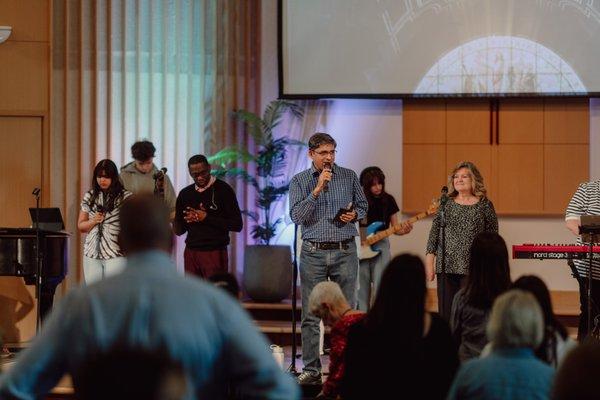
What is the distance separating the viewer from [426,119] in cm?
973

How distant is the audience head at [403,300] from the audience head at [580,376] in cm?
127

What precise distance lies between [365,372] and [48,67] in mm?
7040

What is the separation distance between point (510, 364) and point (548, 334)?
758mm

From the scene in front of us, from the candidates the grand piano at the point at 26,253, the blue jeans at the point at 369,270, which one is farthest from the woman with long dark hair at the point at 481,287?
the grand piano at the point at 26,253

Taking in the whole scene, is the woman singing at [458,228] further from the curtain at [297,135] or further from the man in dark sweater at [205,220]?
the curtain at [297,135]

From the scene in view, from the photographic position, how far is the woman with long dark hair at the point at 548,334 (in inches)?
149

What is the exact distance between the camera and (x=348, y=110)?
9.82 m

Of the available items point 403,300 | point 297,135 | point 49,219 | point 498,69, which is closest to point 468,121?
point 498,69

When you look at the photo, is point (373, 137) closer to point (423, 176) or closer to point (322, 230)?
point (423, 176)

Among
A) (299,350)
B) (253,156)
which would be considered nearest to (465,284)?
(299,350)

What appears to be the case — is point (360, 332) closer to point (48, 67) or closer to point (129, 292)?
point (129, 292)

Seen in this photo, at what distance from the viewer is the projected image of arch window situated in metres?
9.32

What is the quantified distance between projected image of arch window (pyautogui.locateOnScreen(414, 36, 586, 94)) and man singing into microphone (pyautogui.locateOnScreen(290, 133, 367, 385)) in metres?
3.15

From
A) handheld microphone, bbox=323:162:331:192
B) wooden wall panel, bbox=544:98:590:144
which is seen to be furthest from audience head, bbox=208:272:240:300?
wooden wall panel, bbox=544:98:590:144
